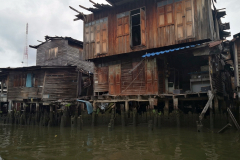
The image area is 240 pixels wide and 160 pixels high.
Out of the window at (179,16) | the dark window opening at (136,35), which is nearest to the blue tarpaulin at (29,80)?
the dark window opening at (136,35)

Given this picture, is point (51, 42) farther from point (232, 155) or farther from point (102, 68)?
point (232, 155)

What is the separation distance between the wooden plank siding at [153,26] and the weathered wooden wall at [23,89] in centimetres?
753

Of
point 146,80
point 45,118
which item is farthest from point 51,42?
point 146,80

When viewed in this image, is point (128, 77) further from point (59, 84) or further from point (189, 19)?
point (59, 84)

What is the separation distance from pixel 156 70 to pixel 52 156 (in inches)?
396

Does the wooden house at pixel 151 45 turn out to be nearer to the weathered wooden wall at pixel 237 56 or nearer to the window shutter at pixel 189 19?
the window shutter at pixel 189 19

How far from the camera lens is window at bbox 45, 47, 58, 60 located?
26156 mm

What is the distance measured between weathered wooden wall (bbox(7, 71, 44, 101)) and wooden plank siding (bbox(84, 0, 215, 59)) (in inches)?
297

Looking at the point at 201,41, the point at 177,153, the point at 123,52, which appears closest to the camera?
the point at 177,153

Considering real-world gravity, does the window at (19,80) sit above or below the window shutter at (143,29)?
below

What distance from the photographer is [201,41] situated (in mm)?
14406

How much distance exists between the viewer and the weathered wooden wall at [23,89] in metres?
22.9

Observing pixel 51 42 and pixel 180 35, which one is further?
pixel 51 42

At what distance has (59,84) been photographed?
22.7 meters
